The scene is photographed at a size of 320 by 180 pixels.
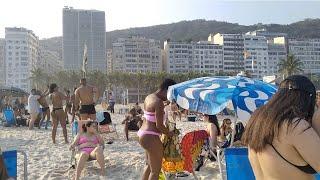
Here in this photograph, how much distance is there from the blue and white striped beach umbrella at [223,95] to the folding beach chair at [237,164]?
123 centimetres

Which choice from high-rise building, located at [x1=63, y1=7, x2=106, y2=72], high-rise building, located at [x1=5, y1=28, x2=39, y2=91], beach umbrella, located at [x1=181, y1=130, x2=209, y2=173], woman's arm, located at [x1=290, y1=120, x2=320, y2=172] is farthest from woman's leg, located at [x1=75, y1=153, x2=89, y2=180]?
high-rise building, located at [x1=63, y1=7, x2=106, y2=72]

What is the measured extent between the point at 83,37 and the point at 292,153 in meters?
142

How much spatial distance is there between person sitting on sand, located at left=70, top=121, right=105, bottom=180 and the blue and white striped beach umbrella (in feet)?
4.54

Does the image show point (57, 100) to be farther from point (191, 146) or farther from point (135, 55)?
point (135, 55)

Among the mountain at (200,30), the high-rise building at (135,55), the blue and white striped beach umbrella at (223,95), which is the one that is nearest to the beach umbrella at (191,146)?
the blue and white striped beach umbrella at (223,95)

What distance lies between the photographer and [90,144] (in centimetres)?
584

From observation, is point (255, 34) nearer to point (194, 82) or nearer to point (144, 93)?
point (144, 93)

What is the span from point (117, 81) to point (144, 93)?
4897 millimetres

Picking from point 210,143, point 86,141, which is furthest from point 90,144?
point 210,143

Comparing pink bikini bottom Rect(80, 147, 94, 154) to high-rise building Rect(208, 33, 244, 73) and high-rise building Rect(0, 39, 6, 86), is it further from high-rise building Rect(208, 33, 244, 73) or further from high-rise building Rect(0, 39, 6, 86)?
high-rise building Rect(208, 33, 244, 73)

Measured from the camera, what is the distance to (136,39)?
125750 millimetres

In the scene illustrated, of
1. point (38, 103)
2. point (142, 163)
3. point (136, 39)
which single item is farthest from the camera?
point (136, 39)

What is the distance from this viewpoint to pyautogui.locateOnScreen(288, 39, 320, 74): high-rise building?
139625mm

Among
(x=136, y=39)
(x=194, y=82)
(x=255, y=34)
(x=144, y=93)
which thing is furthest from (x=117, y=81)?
(x=255, y=34)
